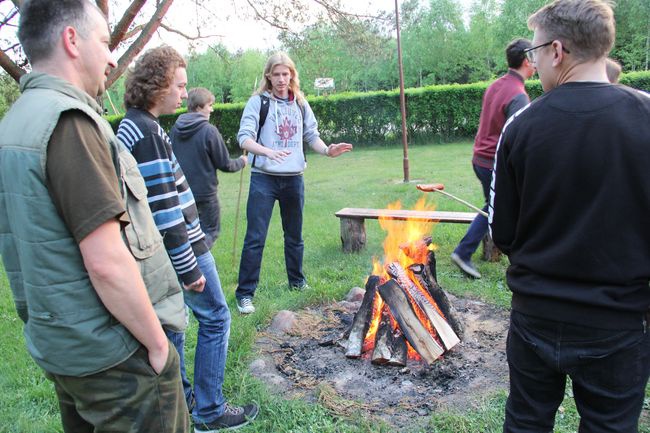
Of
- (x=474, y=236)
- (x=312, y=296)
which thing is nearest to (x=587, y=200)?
(x=312, y=296)

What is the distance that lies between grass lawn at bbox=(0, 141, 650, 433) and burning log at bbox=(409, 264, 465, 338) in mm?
743

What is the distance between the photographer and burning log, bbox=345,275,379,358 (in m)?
3.60

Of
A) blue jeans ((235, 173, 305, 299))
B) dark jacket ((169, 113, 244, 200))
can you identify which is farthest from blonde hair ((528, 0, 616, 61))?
dark jacket ((169, 113, 244, 200))

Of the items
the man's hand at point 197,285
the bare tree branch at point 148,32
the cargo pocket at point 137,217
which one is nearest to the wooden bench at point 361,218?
the man's hand at point 197,285

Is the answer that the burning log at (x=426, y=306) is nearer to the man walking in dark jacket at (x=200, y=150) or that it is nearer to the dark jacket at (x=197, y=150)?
the man walking in dark jacket at (x=200, y=150)

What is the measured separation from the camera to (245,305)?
→ 454cm

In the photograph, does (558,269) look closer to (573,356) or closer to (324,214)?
(573,356)

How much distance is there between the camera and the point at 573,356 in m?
1.82

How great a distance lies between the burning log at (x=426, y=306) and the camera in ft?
11.7

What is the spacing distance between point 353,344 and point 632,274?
2.23 metres

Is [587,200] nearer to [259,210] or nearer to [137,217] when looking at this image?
[137,217]

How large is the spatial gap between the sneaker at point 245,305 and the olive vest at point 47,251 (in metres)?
→ 2.87

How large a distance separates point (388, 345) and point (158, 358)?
86.2 inches

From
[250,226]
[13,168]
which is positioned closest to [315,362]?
[250,226]
